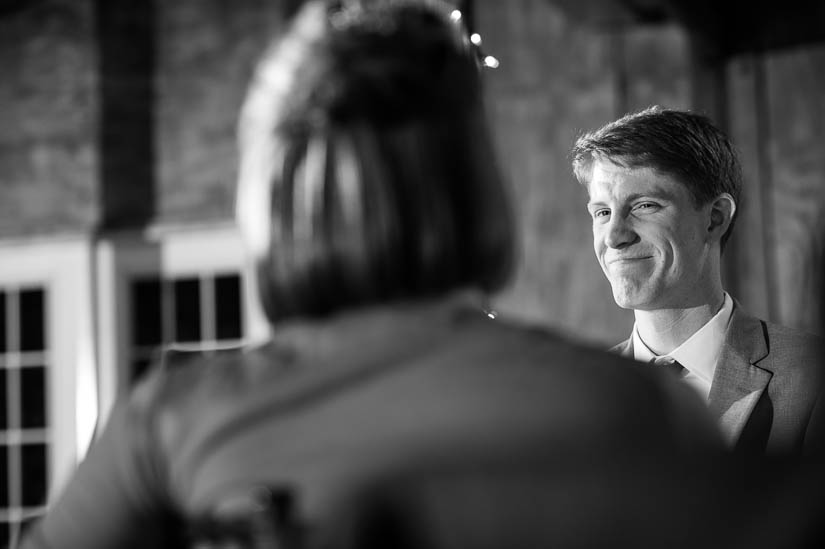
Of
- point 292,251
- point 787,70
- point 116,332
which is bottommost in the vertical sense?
point 116,332

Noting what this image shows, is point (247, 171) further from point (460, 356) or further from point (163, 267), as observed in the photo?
point (163, 267)

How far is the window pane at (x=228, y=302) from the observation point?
683 cm

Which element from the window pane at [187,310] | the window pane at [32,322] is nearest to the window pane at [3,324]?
the window pane at [32,322]

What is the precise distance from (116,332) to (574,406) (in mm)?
6454

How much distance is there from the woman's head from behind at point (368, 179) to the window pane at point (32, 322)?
6619 mm

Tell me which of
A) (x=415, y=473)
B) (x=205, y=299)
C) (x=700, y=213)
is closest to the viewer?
(x=415, y=473)

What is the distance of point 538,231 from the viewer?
5.95 meters

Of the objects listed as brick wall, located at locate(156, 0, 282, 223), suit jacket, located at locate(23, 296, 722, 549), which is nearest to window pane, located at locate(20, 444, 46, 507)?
brick wall, located at locate(156, 0, 282, 223)

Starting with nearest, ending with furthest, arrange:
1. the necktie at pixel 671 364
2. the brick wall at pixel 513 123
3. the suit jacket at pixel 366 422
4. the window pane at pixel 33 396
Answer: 1. the suit jacket at pixel 366 422
2. the necktie at pixel 671 364
3. the brick wall at pixel 513 123
4. the window pane at pixel 33 396

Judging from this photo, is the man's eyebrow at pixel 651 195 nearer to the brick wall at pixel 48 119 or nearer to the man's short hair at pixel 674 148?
the man's short hair at pixel 674 148

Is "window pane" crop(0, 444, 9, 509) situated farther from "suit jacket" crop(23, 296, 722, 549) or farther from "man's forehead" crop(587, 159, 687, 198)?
"suit jacket" crop(23, 296, 722, 549)

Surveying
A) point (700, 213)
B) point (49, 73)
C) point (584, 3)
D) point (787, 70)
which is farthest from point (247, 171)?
point (49, 73)

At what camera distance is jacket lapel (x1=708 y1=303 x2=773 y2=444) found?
1.43m

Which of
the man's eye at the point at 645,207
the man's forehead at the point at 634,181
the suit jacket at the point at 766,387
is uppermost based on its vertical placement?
the man's forehead at the point at 634,181
